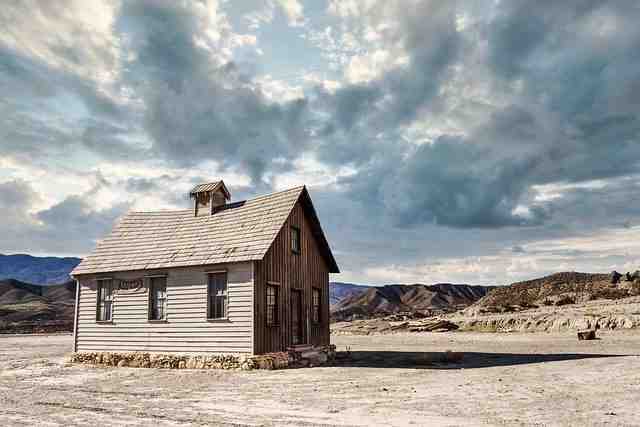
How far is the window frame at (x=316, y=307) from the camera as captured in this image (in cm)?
2375

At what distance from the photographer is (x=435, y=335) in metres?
39.3

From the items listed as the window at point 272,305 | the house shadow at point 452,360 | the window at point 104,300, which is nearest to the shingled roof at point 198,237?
the window at point 104,300

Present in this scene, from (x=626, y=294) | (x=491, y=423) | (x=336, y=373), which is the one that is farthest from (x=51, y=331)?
(x=491, y=423)

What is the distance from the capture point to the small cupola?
82.0ft

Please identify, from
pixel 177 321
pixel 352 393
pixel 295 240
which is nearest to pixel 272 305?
pixel 295 240

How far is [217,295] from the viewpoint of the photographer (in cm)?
2103

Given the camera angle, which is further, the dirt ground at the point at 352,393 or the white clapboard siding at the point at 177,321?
the white clapboard siding at the point at 177,321

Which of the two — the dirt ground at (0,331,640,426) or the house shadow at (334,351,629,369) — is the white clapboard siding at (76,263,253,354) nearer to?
the dirt ground at (0,331,640,426)

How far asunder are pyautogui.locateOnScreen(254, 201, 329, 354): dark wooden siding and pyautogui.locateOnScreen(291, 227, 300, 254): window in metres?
0.17

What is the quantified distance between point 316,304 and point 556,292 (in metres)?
37.8

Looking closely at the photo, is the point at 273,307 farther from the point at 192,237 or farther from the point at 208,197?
the point at 208,197

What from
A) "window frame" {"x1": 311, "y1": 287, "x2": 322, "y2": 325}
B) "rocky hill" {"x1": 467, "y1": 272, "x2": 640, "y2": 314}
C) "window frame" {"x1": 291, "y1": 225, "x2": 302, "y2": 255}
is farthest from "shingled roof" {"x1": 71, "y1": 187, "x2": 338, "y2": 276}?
"rocky hill" {"x1": 467, "y1": 272, "x2": 640, "y2": 314}

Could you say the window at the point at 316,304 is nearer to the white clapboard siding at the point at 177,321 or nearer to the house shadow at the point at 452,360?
the house shadow at the point at 452,360

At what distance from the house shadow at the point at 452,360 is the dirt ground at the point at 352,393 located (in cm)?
4
